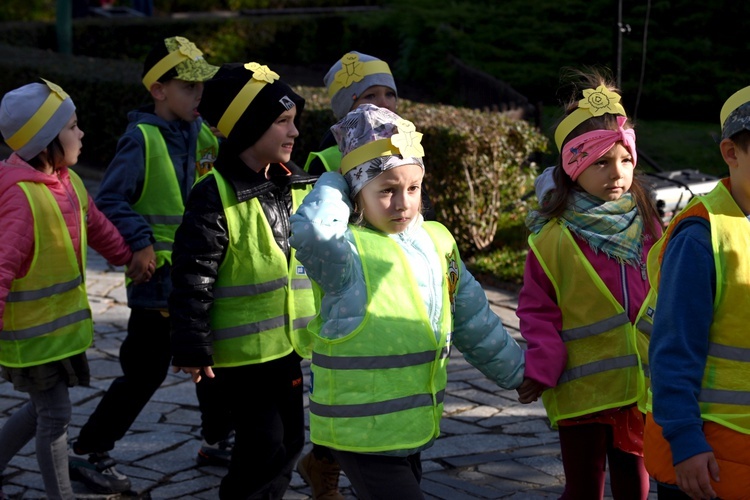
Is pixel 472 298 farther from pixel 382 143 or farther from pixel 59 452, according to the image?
pixel 59 452

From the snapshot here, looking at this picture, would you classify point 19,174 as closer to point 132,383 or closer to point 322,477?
point 132,383

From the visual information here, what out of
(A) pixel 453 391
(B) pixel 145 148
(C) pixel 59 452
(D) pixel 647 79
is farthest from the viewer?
(D) pixel 647 79

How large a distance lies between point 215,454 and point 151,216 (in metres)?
1.10

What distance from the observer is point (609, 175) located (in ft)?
12.3

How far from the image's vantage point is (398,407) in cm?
327

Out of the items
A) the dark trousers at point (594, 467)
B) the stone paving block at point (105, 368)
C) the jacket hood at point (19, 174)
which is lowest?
the stone paving block at point (105, 368)

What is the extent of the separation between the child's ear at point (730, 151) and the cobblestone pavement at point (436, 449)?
2.08m

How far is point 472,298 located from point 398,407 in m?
0.48

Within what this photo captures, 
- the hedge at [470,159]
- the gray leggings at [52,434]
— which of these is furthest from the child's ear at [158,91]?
the hedge at [470,159]

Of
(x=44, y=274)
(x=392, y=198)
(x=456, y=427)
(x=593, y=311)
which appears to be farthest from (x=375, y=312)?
(x=456, y=427)

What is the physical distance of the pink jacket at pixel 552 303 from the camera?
11.9 ft

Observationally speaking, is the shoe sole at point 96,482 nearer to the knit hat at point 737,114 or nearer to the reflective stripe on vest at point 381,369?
the reflective stripe on vest at point 381,369

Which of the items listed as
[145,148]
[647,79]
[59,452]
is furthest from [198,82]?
[647,79]

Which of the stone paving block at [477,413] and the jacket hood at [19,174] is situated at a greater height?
the jacket hood at [19,174]
